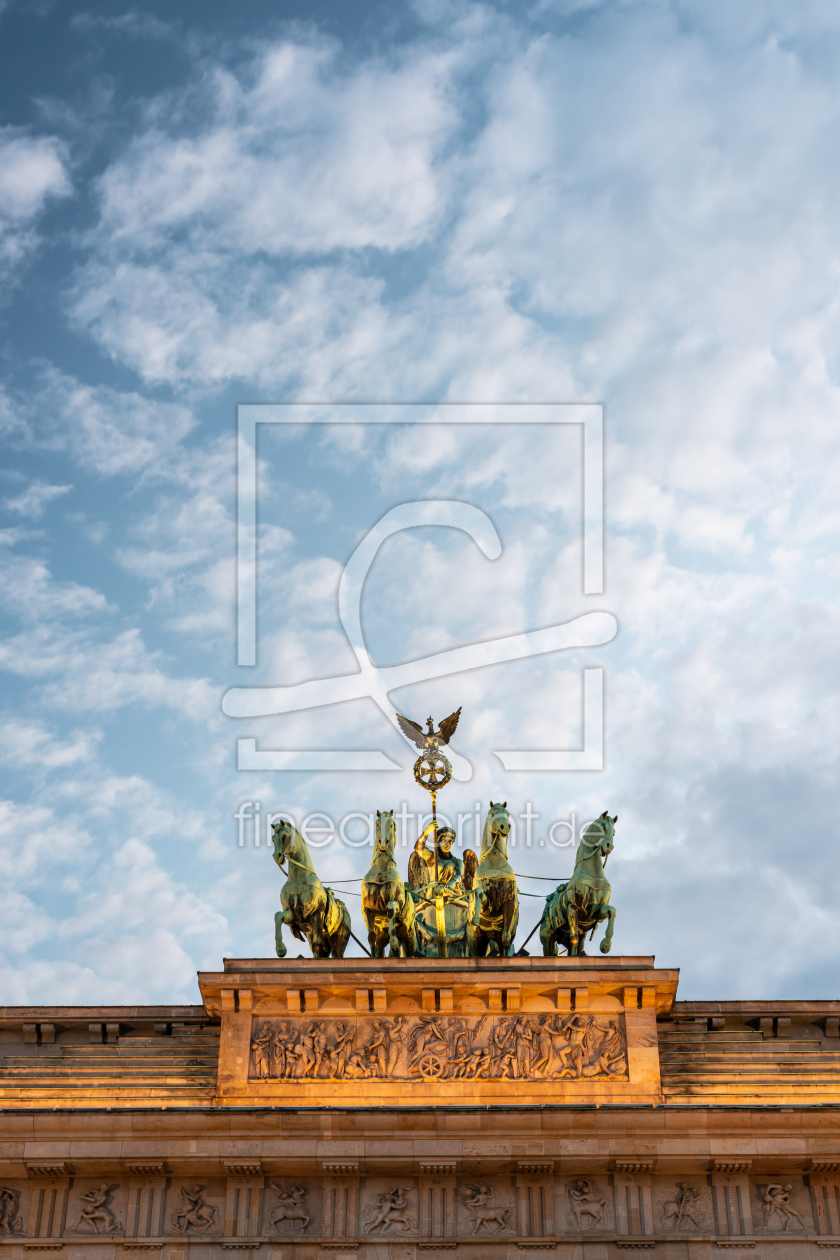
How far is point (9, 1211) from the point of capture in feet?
71.3

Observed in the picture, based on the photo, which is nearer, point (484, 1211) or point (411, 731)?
point (484, 1211)

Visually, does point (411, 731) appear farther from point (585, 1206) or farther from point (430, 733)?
point (585, 1206)

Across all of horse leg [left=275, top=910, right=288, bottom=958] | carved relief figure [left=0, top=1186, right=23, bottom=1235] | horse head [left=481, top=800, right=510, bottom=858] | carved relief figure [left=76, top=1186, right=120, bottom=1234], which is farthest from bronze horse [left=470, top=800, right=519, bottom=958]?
carved relief figure [left=0, top=1186, right=23, bottom=1235]

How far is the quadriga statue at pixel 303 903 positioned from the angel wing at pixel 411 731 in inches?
169

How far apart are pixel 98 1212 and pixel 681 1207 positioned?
798 cm

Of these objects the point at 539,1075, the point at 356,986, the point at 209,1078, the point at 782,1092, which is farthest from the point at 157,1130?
the point at 782,1092

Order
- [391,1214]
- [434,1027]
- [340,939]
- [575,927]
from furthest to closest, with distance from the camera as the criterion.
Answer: [340,939] < [575,927] < [434,1027] < [391,1214]

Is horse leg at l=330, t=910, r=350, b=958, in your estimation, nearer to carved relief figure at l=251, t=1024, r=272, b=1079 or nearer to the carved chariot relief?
the carved chariot relief

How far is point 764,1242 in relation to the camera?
21328 mm

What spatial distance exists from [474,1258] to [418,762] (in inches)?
362

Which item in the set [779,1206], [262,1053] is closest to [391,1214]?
[262,1053]

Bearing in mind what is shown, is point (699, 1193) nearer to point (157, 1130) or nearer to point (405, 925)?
point (405, 925)

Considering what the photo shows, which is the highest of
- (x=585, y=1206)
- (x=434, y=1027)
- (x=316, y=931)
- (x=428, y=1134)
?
(x=316, y=931)

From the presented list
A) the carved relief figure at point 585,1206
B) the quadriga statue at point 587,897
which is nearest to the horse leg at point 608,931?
the quadriga statue at point 587,897
